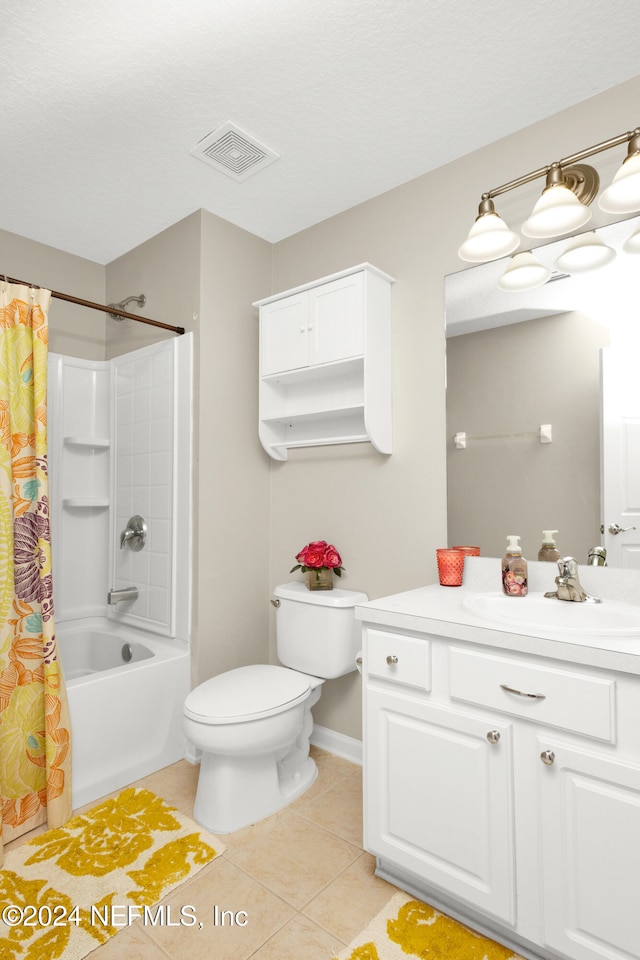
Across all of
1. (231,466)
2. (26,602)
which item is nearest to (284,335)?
(231,466)

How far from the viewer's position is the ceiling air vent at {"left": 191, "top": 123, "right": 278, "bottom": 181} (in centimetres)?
195

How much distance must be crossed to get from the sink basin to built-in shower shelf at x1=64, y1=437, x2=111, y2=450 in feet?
7.01

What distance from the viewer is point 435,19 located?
4.86 feet

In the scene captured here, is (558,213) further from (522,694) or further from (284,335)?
(522,694)

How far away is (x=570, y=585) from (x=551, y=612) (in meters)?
0.11

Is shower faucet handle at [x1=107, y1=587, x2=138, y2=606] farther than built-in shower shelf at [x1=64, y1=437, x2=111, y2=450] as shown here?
No

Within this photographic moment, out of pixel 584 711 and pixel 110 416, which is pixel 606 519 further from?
pixel 110 416

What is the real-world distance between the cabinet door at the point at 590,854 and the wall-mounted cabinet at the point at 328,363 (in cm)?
132

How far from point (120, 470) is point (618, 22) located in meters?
2.68

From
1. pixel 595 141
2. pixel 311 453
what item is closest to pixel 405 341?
pixel 311 453

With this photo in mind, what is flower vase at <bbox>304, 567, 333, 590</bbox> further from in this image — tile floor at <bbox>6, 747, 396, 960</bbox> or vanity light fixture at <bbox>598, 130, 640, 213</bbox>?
vanity light fixture at <bbox>598, 130, 640, 213</bbox>

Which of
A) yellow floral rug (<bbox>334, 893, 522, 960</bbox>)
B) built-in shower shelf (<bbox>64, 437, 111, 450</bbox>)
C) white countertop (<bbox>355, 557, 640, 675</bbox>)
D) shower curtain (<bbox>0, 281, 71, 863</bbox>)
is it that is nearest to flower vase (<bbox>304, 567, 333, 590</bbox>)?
white countertop (<bbox>355, 557, 640, 675</bbox>)

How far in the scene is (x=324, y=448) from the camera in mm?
2506

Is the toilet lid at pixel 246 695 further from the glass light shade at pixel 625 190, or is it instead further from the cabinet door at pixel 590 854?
the glass light shade at pixel 625 190
